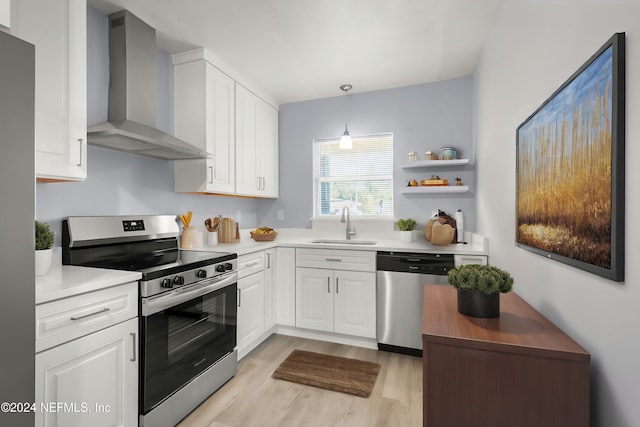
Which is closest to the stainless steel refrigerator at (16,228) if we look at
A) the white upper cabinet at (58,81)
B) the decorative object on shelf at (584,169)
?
the white upper cabinet at (58,81)

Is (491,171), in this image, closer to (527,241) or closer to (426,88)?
(527,241)

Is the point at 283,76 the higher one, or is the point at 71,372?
the point at 283,76

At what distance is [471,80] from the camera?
10.4ft

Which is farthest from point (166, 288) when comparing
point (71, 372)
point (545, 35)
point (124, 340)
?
point (545, 35)

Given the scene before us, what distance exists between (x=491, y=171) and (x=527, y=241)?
101cm

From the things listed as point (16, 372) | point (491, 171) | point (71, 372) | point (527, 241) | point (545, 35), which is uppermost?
point (545, 35)

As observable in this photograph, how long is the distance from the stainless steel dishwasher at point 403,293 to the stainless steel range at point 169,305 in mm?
1270

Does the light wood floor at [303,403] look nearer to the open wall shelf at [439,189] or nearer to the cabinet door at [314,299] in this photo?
the cabinet door at [314,299]

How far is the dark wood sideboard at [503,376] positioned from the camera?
0.96 metres

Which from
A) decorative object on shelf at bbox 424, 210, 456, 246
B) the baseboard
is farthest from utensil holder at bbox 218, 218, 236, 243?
decorative object on shelf at bbox 424, 210, 456, 246

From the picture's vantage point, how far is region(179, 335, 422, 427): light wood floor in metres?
1.86

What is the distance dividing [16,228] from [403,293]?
2481 millimetres

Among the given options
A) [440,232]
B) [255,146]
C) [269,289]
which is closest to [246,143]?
[255,146]

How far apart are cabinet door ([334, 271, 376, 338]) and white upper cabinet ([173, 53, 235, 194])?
142cm
